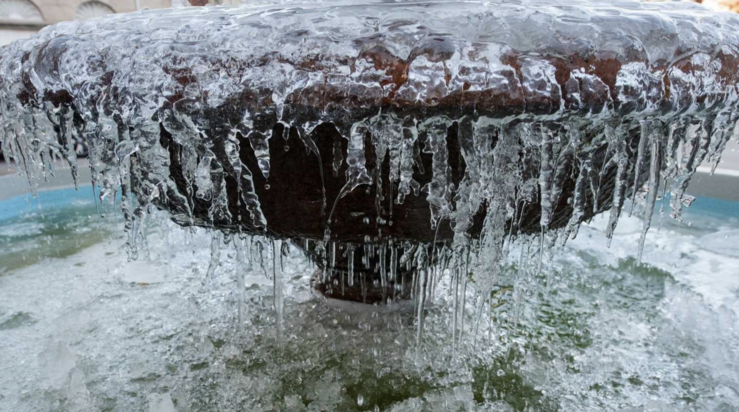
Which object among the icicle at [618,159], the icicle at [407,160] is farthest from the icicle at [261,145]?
the icicle at [618,159]

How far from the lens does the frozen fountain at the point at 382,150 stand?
1.01 m

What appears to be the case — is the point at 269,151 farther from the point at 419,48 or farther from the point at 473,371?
the point at 473,371

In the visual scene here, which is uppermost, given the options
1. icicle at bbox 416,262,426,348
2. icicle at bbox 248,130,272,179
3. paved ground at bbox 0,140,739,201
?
icicle at bbox 248,130,272,179

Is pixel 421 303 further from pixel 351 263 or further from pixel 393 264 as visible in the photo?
pixel 351 263

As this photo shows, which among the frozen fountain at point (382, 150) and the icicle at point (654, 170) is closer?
the frozen fountain at point (382, 150)

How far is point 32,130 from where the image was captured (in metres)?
1.43

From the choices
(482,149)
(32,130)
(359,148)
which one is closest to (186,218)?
(32,130)

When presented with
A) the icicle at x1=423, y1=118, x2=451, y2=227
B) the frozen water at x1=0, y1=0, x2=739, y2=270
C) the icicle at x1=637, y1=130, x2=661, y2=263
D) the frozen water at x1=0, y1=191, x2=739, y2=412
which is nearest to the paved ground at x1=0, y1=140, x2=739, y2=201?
the frozen water at x1=0, y1=191, x2=739, y2=412

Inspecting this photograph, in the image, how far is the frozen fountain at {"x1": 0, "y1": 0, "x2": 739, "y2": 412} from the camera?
101 centimetres

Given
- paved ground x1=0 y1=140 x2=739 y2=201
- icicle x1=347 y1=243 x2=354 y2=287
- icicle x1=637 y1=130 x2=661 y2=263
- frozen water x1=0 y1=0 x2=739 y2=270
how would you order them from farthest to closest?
paved ground x1=0 y1=140 x2=739 y2=201 < icicle x1=347 y1=243 x2=354 y2=287 < icicle x1=637 y1=130 x2=661 y2=263 < frozen water x1=0 y1=0 x2=739 y2=270

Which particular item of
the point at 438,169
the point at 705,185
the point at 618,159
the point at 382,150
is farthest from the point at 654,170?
the point at 705,185

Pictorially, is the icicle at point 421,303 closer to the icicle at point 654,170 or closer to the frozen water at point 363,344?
the frozen water at point 363,344

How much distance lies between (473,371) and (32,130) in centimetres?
159

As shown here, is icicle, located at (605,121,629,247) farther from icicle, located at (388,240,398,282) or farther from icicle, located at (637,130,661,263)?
icicle, located at (388,240,398,282)
